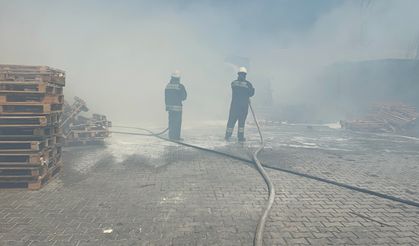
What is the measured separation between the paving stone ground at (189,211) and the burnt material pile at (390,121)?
9.27 metres

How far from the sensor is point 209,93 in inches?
827

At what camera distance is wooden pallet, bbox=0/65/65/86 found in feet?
16.9

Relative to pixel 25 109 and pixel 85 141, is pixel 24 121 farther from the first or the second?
pixel 85 141

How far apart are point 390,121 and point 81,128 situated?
13788mm

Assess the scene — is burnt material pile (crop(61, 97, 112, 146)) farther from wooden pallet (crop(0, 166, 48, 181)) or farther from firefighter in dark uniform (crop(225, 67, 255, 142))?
firefighter in dark uniform (crop(225, 67, 255, 142))

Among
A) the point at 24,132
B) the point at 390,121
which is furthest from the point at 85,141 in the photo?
the point at 390,121

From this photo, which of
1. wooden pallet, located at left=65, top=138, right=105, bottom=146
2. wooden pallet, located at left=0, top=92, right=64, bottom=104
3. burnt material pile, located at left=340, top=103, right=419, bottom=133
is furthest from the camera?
burnt material pile, located at left=340, top=103, right=419, bottom=133

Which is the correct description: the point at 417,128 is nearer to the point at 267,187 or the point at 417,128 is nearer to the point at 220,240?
the point at 267,187

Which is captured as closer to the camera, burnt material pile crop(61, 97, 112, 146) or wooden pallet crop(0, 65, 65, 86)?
wooden pallet crop(0, 65, 65, 86)

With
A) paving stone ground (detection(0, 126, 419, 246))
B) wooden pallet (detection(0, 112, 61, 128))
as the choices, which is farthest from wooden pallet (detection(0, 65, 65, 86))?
paving stone ground (detection(0, 126, 419, 246))

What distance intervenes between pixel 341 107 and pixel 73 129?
17.0 meters

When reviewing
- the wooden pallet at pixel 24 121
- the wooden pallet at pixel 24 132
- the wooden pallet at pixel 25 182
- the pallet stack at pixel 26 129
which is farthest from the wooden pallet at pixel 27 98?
the wooden pallet at pixel 25 182

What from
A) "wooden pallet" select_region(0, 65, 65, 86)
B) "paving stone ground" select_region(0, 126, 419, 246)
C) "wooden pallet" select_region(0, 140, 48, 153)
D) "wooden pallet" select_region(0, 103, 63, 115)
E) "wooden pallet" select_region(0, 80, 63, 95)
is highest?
"wooden pallet" select_region(0, 65, 65, 86)

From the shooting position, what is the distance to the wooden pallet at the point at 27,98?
4.95 metres
